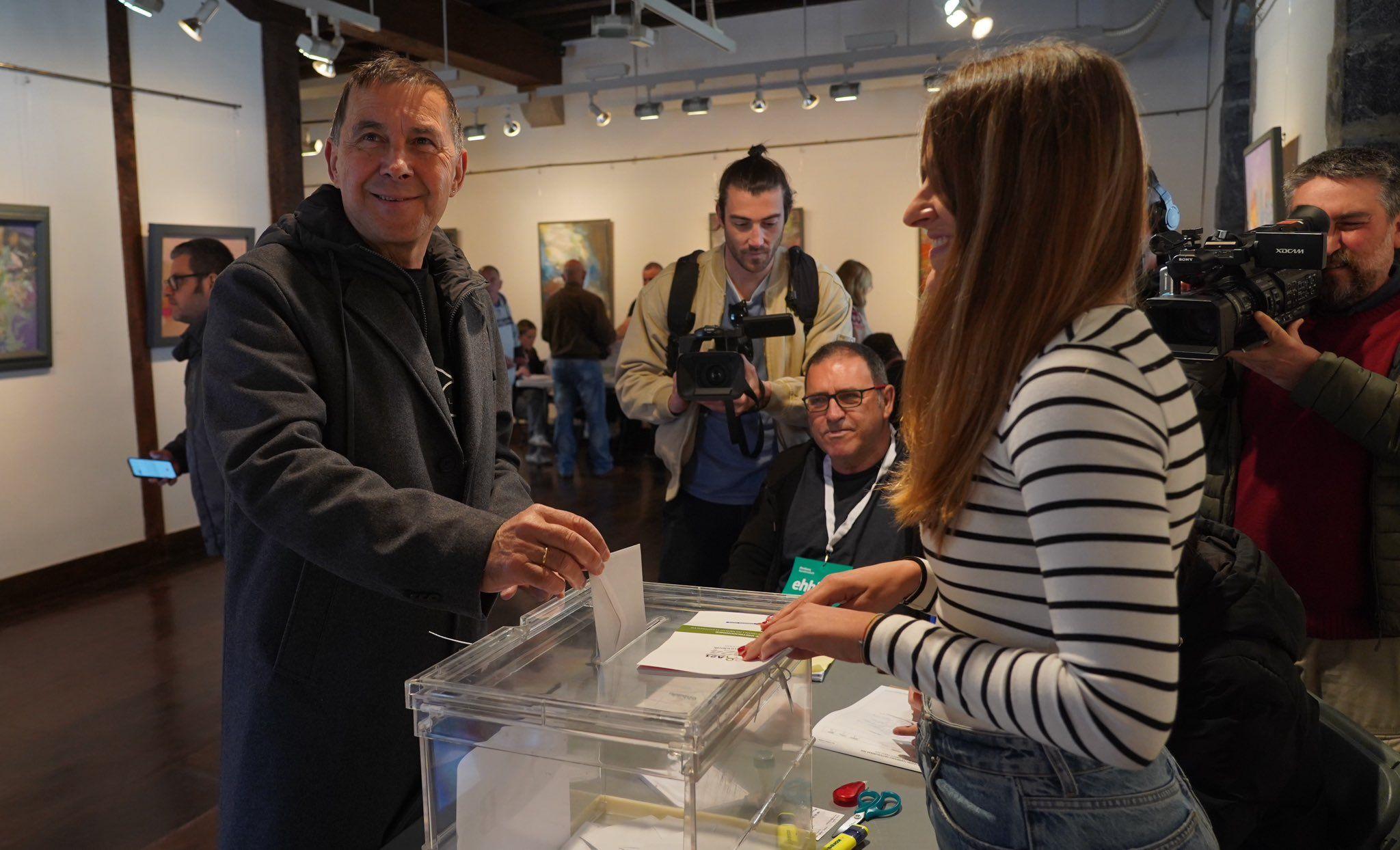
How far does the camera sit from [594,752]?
1.08m

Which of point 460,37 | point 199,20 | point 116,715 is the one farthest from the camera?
point 460,37

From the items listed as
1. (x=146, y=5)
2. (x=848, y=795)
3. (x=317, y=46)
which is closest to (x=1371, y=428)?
(x=848, y=795)

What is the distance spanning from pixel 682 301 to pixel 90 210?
4.36m

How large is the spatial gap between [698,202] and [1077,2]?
3753mm

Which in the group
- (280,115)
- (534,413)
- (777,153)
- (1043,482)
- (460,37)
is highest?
(460,37)

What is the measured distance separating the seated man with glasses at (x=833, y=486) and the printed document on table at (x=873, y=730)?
83 centimetres

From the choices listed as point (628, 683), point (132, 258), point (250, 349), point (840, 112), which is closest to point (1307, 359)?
point (628, 683)

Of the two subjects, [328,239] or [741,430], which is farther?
[741,430]

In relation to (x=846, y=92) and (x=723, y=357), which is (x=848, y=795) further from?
(x=846, y=92)

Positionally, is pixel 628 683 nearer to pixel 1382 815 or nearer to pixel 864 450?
pixel 1382 815

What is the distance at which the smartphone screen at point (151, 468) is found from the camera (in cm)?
353

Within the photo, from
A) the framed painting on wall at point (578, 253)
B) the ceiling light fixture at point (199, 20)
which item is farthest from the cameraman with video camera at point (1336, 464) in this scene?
the framed painting on wall at point (578, 253)

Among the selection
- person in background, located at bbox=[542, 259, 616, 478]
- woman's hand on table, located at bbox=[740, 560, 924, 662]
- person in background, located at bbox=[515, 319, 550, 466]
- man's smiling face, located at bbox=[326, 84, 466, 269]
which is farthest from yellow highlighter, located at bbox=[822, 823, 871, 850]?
person in background, located at bbox=[515, 319, 550, 466]

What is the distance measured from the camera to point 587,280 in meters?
10.5
